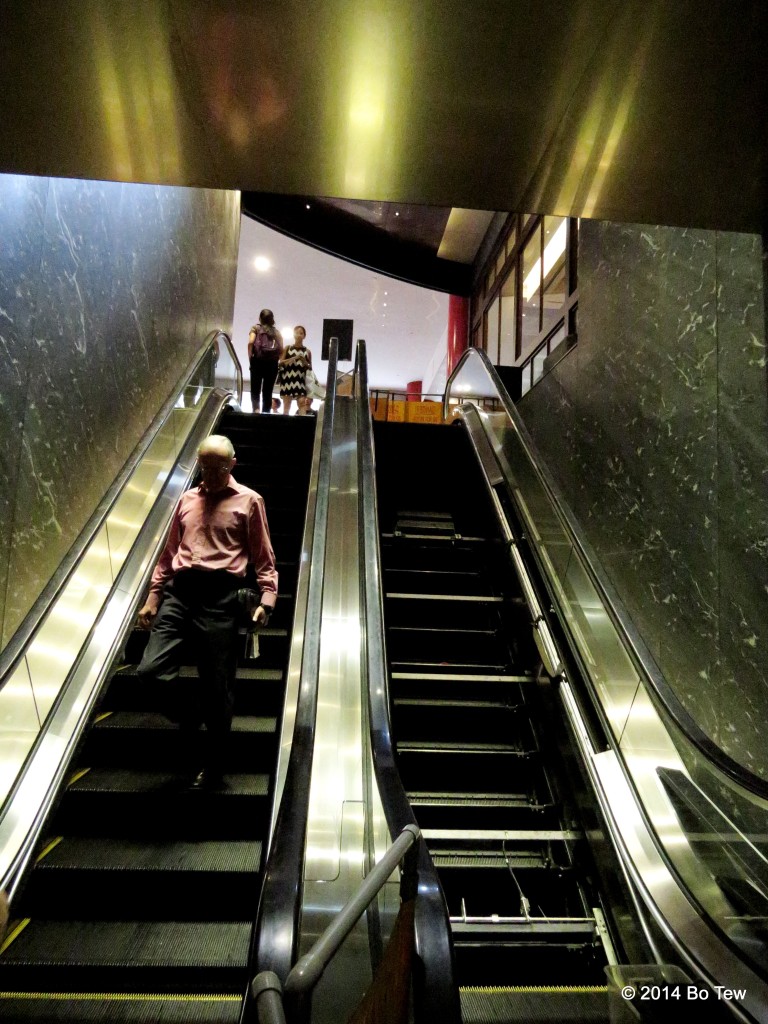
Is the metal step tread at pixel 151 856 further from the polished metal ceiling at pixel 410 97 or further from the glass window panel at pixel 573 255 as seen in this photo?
the glass window panel at pixel 573 255

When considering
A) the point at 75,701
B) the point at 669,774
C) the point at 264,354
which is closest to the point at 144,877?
the point at 75,701

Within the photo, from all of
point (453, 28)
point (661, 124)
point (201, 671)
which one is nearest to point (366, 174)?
point (453, 28)

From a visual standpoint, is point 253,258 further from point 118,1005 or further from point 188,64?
point 118,1005

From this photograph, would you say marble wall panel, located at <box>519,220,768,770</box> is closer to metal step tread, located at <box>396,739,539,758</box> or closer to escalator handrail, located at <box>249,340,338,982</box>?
metal step tread, located at <box>396,739,539,758</box>

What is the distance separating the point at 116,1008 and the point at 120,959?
152 millimetres

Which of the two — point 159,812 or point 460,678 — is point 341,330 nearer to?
point 460,678

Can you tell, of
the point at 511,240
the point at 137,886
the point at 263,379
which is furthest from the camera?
the point at 511,240

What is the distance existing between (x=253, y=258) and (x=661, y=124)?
45.4 feet

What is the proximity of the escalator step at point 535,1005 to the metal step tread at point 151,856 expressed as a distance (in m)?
0.89

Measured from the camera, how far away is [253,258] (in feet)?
46.9

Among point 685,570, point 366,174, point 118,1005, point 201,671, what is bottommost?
point 118,1005

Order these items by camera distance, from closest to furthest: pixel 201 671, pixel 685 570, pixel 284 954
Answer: pixel 284 954 < pixel 201 671 < pixel 685 570

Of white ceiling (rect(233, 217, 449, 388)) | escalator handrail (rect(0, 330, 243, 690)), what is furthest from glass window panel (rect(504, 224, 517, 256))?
escalator handrail (rect(0, 330, 243, 690))

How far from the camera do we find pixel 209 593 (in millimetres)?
2695
